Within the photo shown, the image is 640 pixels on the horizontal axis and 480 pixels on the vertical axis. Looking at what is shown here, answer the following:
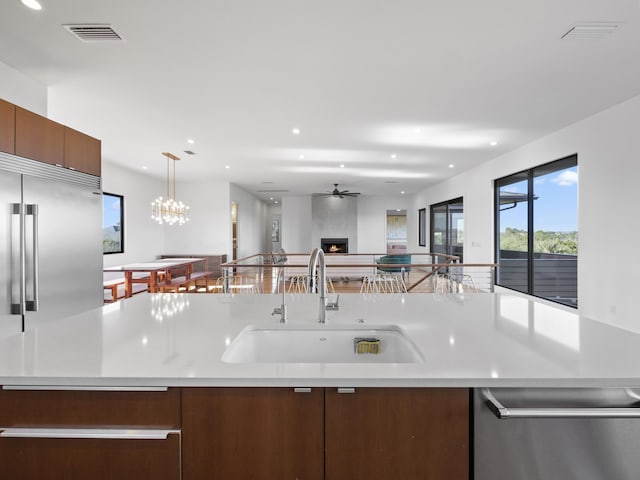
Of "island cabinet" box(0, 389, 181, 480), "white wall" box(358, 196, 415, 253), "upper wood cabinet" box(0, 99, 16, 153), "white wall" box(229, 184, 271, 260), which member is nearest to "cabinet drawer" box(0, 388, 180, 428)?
"island cabinet" box(0, 389, 181, 480)

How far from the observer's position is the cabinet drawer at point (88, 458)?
91cm

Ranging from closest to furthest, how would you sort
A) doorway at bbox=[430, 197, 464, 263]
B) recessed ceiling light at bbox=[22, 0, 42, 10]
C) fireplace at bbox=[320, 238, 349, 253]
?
recessed ceiling light at bbox=[22, 0, 42, 10] → doorway at bbox=[430, 197, 464, 263] → fireplace at bbox=[320, 238, 349, 253]

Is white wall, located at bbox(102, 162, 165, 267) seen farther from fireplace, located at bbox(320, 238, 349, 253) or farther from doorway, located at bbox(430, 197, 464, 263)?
doorway, located at bbox(430, 197, 464, 263)

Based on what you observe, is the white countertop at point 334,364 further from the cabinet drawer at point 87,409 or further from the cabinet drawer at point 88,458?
the cabinet drawer at point 88,458

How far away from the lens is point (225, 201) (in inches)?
382

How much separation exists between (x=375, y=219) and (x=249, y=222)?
464 centimetres

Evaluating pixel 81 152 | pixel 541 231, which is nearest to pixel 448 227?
pixel 541 231

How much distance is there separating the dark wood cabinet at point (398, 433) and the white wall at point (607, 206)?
4.22m

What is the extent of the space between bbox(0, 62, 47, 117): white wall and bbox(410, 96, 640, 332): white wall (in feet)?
19.7

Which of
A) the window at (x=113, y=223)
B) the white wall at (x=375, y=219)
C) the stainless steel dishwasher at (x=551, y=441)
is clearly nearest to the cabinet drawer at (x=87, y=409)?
the stainless steel dishwasher at (x=551, y=441)

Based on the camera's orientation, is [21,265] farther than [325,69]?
No

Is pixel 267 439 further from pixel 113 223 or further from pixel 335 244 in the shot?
pixel 335 244

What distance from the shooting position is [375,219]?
13.7 meters

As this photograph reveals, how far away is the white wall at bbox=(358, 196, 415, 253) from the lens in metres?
13.6
